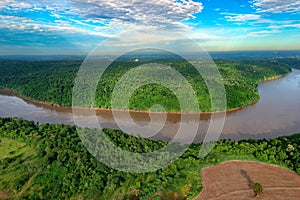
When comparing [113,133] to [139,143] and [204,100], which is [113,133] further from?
[204,100]

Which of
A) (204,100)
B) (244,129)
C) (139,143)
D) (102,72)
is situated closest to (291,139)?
(244,129)

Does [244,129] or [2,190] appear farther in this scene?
[244,129]

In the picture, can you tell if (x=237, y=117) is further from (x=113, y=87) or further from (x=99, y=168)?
(x=99, y=168)

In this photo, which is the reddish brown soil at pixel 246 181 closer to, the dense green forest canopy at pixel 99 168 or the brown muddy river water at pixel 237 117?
the dense green forest canopy at pixel 99 168

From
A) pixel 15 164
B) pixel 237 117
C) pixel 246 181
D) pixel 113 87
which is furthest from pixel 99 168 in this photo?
pixel 113 87

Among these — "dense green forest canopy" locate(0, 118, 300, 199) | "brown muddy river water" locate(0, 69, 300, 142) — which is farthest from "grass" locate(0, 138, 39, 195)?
"brown muddy river water" locate(0, 69, 300, 142)

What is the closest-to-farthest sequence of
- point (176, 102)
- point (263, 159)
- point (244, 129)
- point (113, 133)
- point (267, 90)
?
point (263, 159)
point (113, 133)
point (244, 129)
point (176, 102)
point (267, 90)

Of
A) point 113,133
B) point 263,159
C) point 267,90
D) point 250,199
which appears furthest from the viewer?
point 267,90
